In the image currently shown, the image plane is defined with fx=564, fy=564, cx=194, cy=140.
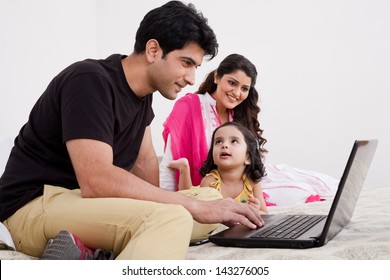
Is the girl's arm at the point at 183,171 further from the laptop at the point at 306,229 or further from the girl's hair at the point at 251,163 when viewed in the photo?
the laptop at the point at 306,229

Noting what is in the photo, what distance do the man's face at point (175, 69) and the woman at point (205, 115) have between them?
109 cm

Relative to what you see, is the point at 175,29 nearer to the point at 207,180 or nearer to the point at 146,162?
the point at 146,162

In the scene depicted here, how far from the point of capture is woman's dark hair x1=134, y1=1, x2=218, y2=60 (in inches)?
61.0

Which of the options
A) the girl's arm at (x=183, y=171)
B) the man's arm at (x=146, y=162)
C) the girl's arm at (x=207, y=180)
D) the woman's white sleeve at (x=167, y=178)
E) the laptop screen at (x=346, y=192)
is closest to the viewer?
the laptop screen at (x=346, y=192)

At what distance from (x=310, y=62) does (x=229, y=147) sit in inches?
84.3

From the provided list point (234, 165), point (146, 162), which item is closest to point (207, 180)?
→ point (234, 165)

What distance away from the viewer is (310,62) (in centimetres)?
421

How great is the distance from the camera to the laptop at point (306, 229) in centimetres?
122

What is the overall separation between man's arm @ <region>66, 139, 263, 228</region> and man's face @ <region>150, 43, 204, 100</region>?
0.32 meters

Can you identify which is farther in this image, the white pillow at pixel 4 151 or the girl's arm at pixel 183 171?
the girl's arm at pixel 183 171

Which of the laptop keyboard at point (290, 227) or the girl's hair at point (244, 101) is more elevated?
the girl's hair at point (244, 101)

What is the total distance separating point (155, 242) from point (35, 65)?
2.23m

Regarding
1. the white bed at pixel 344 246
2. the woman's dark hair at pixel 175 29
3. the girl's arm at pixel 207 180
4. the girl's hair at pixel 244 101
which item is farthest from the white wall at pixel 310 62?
the woman's dark hair at pixel 175 29
